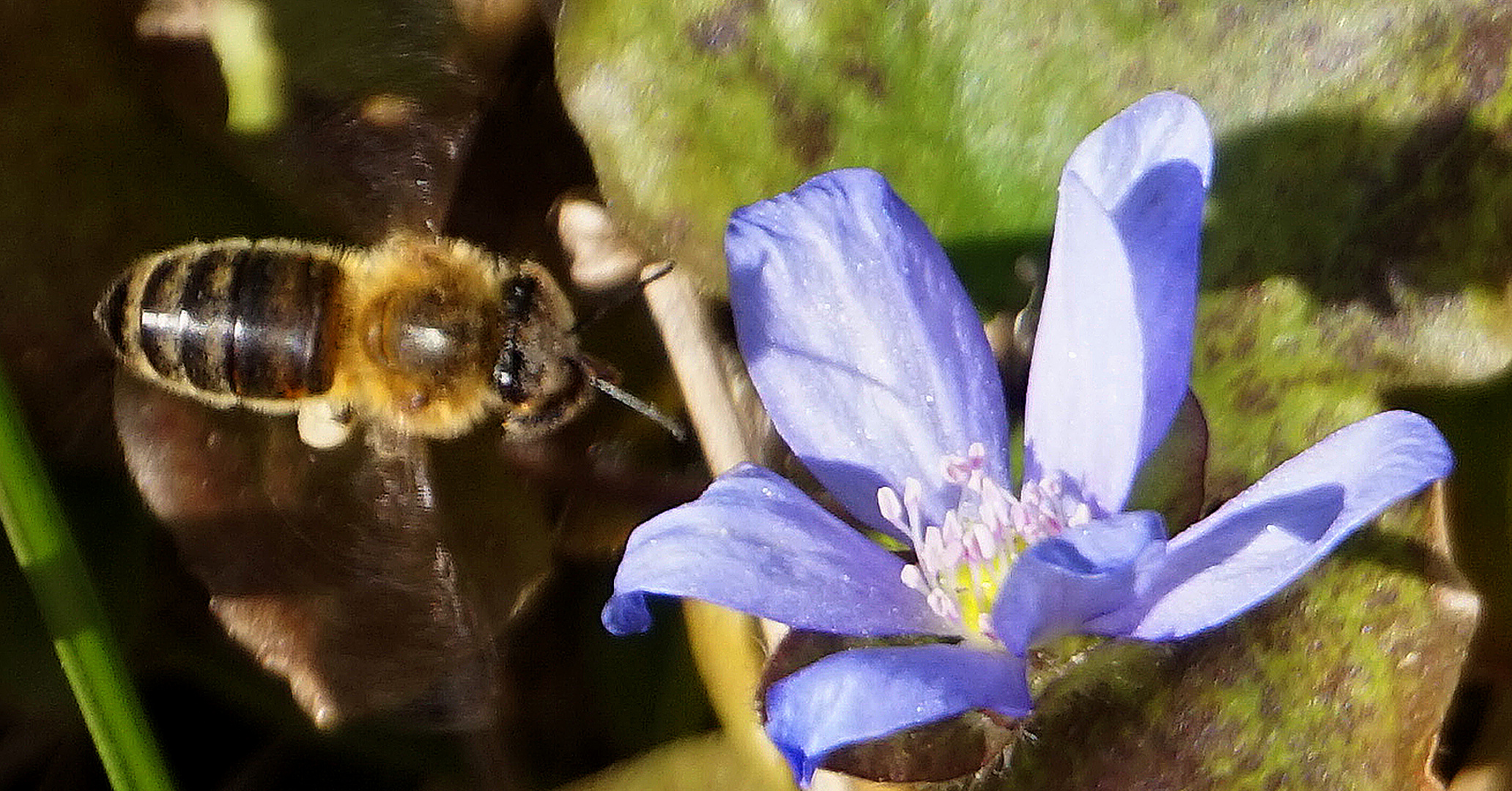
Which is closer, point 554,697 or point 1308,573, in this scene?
point 1308,573

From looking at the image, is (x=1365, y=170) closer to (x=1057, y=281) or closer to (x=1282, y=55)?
(x=1282, y=55)

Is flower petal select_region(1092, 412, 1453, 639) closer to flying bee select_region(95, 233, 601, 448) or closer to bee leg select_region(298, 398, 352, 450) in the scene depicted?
flying bee select_region(95, 233, 601, 448)

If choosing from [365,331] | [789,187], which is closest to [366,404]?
[365,331]

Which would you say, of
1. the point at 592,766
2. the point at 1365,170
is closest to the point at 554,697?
the point at 592,766

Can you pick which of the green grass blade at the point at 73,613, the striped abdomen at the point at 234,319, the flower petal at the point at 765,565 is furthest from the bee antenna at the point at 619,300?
the green grass blade at the point at 73,613

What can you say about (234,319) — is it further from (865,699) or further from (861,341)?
(865,699)

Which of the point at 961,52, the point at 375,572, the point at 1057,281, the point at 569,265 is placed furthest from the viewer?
the point at 569,265

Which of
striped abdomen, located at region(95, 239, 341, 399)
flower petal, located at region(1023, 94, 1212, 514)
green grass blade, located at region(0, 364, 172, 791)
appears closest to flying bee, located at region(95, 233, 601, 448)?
striped abdomen, located at region(95, 239, 341, 399)
